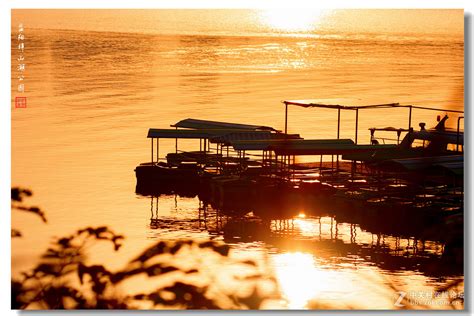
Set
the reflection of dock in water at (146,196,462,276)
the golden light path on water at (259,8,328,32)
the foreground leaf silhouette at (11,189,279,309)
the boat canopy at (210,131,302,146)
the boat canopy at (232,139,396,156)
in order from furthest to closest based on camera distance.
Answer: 1. the boat canopy at (210,131,302,146)
2. the boat canopy at (232,139,396,156)
3. the reflection of dock in water at (146,196,462,276)
4. the golden light path on water at (259,8,328,32)
5. the foreground leaf silhouette at (11,189,279,309)

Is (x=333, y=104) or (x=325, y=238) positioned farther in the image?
(x=333, y=104)

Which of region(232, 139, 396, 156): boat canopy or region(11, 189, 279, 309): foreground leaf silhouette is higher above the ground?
region(232, 139, 396, 156): boat canopy

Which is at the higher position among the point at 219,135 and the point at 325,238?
the point at 219,135

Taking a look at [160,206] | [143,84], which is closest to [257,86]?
[143,84]

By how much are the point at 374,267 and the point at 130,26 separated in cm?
1222

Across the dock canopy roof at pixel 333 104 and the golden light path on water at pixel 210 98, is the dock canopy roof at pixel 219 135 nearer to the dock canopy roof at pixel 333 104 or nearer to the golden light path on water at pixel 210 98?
the dock canopy roof at pixel 333 104

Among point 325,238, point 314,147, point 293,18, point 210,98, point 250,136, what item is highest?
point 293,18

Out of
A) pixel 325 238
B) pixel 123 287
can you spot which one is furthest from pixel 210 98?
pixel 123 287

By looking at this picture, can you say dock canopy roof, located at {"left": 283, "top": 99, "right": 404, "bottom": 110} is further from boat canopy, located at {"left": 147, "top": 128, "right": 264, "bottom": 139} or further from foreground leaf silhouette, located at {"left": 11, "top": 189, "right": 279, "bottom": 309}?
foreground leaf silhouette, located at {"left": 11, "top": 189, "right": 279, "bottom": 309}

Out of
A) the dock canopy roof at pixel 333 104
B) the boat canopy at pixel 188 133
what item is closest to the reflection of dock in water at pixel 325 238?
the boat canopy at pixel 188 133

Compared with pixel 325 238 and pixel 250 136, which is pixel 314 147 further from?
pixel 325 238

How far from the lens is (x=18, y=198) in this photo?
8555 mm

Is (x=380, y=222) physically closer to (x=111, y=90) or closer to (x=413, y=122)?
(x=413, y=122)

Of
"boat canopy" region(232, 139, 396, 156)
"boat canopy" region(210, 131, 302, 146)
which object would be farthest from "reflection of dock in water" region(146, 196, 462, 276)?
"boat canopy" region(210, 131, 302, 146)
